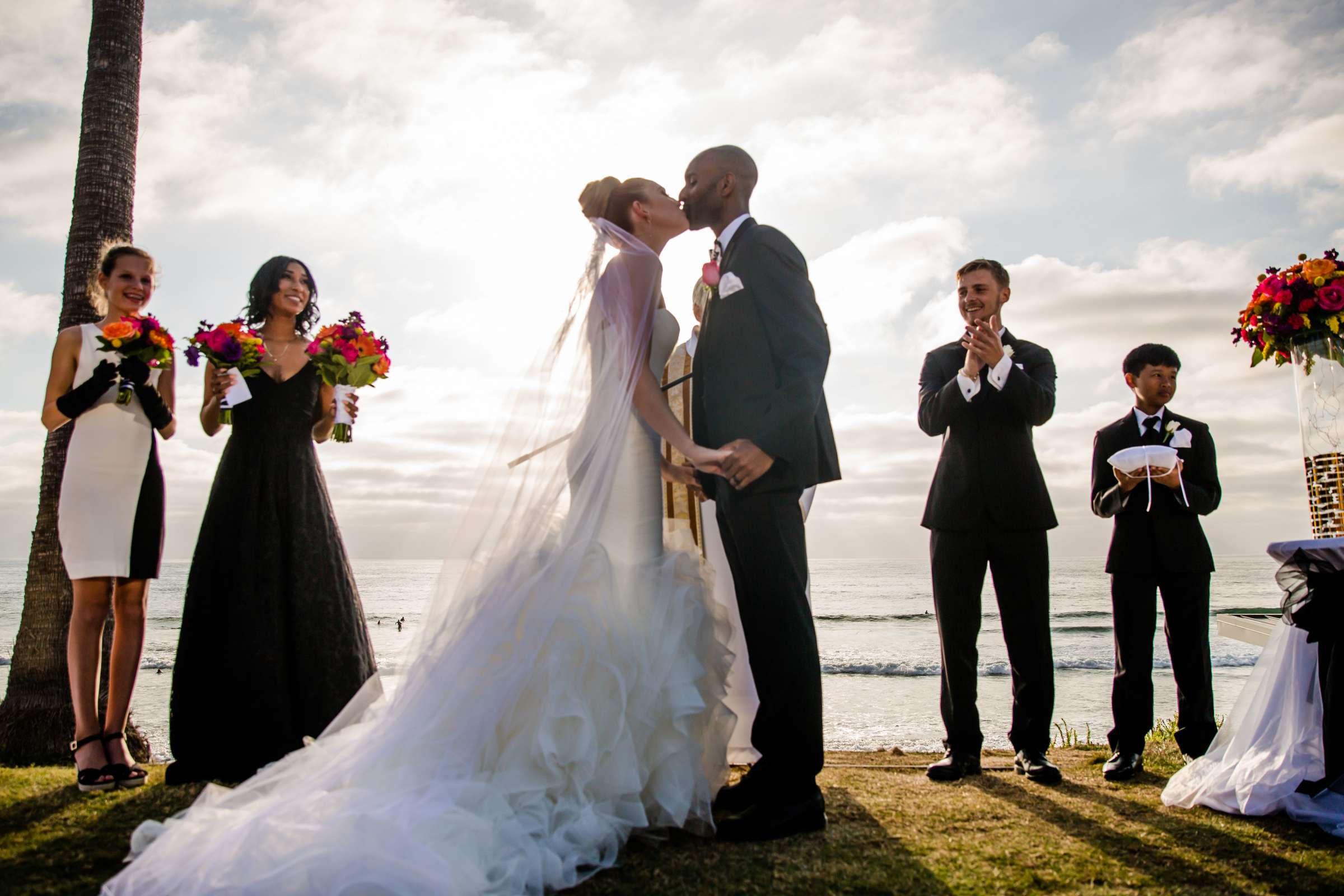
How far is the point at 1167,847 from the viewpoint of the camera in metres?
2.83

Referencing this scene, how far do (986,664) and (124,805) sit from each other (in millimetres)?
17656

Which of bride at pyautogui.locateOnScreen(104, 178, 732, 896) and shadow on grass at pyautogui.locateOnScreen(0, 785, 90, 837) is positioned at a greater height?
bride at pyautogui.locateOnScreen(104, 178, 732, 896)

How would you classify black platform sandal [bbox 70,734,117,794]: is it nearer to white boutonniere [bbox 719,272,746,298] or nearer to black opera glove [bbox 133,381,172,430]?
black opera glove [bbox 133,381,172,430]

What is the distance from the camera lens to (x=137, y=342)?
391 cm

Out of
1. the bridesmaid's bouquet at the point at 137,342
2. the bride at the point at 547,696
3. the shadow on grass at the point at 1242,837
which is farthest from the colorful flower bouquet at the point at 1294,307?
the bridesmaid's bouquet at the point at 137,342

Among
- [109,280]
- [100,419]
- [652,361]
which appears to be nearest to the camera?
[652,361]

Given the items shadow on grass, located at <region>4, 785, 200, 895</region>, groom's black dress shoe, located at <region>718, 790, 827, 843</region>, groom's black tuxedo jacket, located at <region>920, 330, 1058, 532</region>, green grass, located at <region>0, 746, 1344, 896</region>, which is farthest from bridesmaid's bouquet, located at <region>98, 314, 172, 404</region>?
groom's black tuxedo jacket, located at <region>920, 330, 1058, 532</region>

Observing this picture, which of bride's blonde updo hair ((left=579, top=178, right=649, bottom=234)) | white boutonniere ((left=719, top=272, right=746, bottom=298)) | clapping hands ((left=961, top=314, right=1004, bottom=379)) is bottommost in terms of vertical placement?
clapping hands ((left=961, top=314, right=1004, bottom=379))

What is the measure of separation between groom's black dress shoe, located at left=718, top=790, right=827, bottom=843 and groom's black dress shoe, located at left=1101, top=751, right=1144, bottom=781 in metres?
1.82

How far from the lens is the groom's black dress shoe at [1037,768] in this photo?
388 centimetres

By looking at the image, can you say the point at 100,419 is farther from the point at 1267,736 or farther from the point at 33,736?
the point at 1267,736

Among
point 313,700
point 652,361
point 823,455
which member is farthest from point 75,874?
point 823,455

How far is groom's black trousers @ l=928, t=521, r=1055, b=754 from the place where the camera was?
4035mm

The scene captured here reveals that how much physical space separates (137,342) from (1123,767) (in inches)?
192
